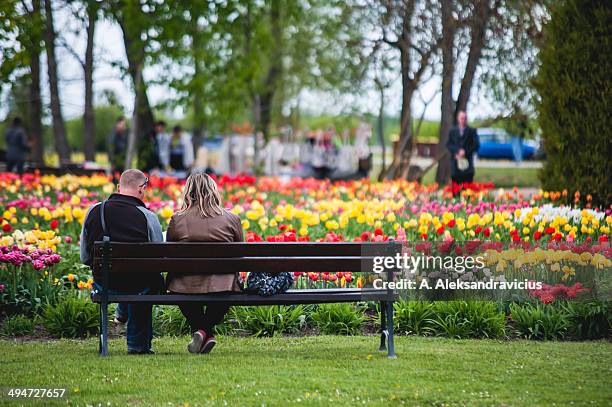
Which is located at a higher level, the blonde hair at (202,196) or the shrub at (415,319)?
the blonde hair at (202,196)

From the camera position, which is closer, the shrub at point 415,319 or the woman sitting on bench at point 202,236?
the woman sitting on bench at point 202,236

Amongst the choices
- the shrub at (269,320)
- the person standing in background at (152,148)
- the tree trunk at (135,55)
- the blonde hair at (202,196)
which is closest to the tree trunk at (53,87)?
the tree trunk at (135,55)

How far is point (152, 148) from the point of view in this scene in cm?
2098

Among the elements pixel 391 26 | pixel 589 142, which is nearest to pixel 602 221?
pixel 589 142

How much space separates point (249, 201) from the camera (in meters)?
13.4

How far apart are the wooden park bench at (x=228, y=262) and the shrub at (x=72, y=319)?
1009mm

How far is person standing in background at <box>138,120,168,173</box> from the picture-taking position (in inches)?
824

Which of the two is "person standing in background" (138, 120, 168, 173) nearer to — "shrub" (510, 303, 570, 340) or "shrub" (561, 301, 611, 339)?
"shrub" (510, 303, 570, 340)

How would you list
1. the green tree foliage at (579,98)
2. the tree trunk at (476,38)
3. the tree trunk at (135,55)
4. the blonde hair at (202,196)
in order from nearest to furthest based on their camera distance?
the blonde hair at (202,196) < the green tree foliage at (579,98) < the tree trunk at (135,55) < the tree trunk at (476,38)

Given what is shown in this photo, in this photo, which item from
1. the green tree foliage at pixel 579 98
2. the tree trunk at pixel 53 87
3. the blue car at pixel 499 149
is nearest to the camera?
the green tree foliage at pixel 579 98

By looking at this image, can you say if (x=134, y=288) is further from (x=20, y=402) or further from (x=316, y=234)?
(x=316, y=234)

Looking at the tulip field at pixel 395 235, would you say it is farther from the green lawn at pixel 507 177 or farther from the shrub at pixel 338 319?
the green lawn at pixel 507 177

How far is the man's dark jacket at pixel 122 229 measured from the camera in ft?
22.7

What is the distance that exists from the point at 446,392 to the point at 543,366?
42.1 inches
